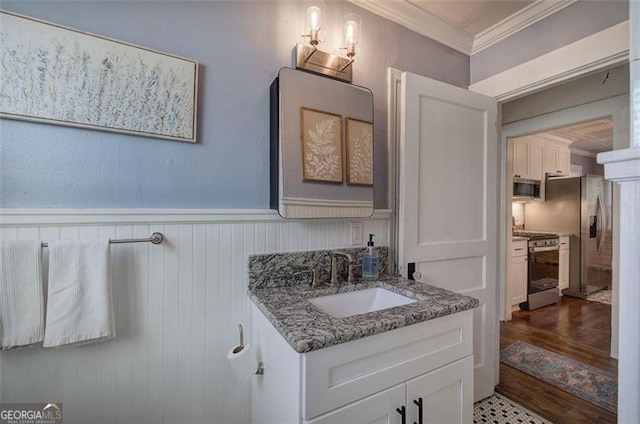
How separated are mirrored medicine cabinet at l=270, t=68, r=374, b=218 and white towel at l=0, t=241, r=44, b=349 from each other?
2.73 feet

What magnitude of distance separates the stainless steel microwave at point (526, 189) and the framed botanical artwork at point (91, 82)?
395 centimetres

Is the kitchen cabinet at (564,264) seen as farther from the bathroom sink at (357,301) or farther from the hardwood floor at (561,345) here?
the bathroom sink at (357,301)

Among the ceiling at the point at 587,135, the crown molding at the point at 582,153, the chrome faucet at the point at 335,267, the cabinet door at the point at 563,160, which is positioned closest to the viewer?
the chrome faucet at the point at 335,267

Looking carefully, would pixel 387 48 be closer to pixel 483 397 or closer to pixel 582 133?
pixel 483 397

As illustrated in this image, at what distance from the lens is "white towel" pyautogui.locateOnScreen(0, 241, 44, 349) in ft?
2.81

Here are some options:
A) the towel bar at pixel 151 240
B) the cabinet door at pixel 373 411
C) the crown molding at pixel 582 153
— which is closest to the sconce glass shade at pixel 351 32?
the towel bar at pixel 151 240

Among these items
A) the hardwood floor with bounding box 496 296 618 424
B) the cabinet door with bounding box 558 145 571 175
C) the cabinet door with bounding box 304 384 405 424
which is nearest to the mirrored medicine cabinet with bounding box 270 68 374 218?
the cabinet door with bounding box 304 384 405 424

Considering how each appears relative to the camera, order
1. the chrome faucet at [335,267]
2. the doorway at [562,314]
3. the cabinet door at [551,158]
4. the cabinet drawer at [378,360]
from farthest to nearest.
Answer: the cabinet door at [551,158], the doorway at [562,314], the chrome faucet at [335,267], the cabinet drawer at [378,360]

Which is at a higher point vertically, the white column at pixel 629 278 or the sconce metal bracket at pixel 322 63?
the sconce metal bracket at pixel 322 63

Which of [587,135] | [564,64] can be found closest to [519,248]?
[587,135]

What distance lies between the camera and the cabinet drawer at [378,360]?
81 centimetres

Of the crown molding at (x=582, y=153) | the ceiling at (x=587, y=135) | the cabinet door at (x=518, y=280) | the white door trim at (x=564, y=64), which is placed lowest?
the cabinet door at (x=518, y=280)

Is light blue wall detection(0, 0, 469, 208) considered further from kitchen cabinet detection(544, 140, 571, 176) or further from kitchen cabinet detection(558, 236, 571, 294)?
kitchen cabinet detection(558, 236, 571, 294)

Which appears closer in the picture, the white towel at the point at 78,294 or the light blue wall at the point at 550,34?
the white towel at the point at 78,294
